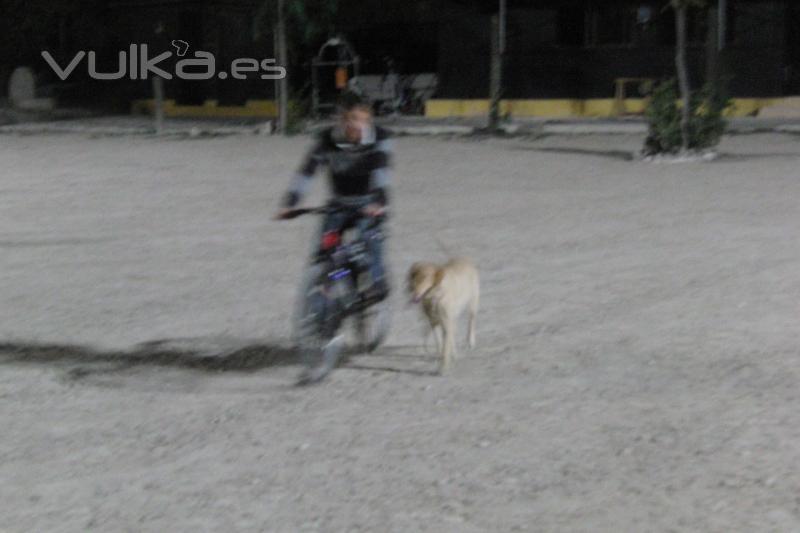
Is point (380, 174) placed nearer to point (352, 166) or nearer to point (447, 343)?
point (352, 166)

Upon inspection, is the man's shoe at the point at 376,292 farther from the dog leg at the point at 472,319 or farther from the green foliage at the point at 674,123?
the green foliage at the point at 674,123

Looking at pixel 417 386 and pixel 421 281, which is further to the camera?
pixel 417 386

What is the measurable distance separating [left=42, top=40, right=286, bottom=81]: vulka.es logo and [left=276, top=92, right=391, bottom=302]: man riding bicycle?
30.5 metres

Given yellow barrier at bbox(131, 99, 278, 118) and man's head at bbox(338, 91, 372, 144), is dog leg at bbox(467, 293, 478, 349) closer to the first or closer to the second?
man's head at bbox(338, 91, 372, 144)

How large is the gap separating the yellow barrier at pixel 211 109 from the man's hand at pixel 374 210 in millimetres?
30145

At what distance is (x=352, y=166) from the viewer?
6.82 m

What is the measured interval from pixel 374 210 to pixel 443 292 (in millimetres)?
545

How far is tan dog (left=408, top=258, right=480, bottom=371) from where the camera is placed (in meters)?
6.63

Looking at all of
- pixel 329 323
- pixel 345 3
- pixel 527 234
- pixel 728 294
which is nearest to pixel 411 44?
pixel 345 3

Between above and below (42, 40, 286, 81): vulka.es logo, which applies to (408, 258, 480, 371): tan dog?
below

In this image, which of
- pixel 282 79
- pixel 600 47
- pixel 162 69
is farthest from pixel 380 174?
pixel 162 69

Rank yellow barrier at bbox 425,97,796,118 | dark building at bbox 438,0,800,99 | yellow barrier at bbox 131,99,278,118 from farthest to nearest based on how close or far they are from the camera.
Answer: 1. yellow barrier at bbox 131,99,278,118
2. yellow barrier at bbox 425,97,796,118
3. dark building at bbox 438,0,800,99

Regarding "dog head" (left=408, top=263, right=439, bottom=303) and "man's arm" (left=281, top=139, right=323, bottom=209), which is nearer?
"dog head" (left=408, top=263, right=439, bottom=303)

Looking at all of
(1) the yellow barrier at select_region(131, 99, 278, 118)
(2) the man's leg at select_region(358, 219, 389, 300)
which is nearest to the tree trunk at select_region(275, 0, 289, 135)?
(1) the yellow barrier at select_region(131, 99, 278, 118)
